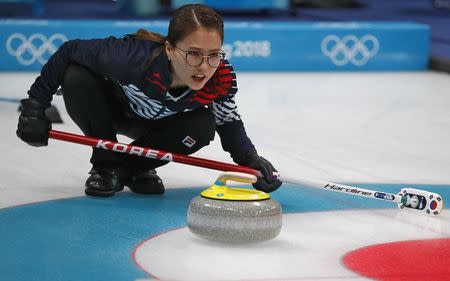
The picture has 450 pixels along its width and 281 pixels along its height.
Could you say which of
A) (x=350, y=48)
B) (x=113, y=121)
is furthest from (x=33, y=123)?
(x=350, y=48)

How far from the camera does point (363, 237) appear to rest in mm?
3045

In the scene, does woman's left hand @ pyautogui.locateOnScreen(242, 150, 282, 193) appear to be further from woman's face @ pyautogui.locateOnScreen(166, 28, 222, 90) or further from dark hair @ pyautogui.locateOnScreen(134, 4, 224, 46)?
dark hair @ pyautogui.locateOnScreen(134, 4, 224, 46)

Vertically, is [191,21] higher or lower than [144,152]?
higher

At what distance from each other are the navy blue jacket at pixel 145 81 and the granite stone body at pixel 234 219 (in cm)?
59

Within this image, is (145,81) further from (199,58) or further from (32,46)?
(32,46)

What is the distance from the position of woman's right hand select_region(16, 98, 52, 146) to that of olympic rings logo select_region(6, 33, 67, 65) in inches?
178

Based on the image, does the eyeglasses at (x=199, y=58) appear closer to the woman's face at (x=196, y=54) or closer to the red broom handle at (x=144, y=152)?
the woman's face at (x=196, y=54)

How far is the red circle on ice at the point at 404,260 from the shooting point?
2582mm

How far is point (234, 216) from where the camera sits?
2.75 meters

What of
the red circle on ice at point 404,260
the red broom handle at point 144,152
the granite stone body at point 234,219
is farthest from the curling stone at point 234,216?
the red broom handle at point 144,152

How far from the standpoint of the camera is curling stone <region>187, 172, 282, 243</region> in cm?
275

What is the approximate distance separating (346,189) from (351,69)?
526 cm

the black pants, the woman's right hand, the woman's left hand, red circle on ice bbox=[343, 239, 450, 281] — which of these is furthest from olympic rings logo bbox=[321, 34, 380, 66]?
red circle on ice bbox=[343, 239, 450, 281]

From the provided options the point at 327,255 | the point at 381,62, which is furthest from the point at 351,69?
the point at 327,255
